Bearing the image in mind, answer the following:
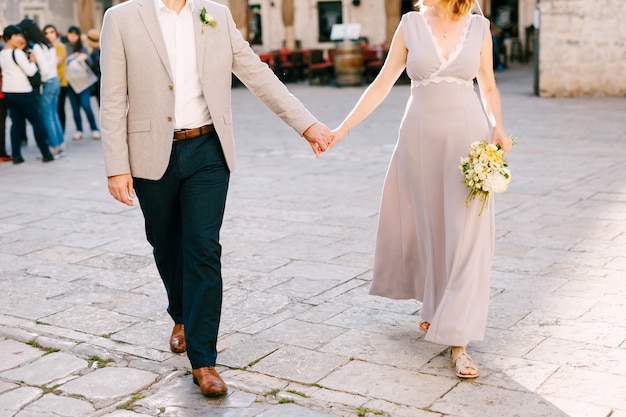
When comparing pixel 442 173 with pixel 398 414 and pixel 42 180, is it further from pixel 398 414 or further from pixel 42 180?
pixel 42 180

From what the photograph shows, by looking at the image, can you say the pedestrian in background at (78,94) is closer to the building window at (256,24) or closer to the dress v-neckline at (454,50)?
the dress v-neckline at (454,50)

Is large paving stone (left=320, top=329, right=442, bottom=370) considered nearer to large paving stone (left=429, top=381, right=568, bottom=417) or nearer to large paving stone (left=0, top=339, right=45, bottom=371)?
large paving stone (left=429, top=381, right=568, bottom=417)

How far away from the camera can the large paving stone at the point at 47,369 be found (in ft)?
13.9

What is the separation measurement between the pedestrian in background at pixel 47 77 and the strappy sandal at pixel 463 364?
8366mm

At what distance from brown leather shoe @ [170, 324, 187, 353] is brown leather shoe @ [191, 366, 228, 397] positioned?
46 centimetres

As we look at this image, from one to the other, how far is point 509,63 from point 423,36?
80.7ft

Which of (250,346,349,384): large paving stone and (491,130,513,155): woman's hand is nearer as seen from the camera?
(250,346,349,384): large paving stone

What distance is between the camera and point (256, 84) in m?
4.15

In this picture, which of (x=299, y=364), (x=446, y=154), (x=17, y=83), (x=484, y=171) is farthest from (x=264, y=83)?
(x=17, y=83)

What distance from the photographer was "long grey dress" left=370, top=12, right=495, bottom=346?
13.6ft

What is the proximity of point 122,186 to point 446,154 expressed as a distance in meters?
1.44

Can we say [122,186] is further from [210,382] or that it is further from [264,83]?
[210,382]

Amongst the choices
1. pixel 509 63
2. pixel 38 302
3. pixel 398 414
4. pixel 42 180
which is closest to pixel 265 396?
pixel 398 414

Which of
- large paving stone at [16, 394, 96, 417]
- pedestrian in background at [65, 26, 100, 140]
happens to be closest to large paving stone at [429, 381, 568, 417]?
large paving stone at [16, 394, 96, 417]
